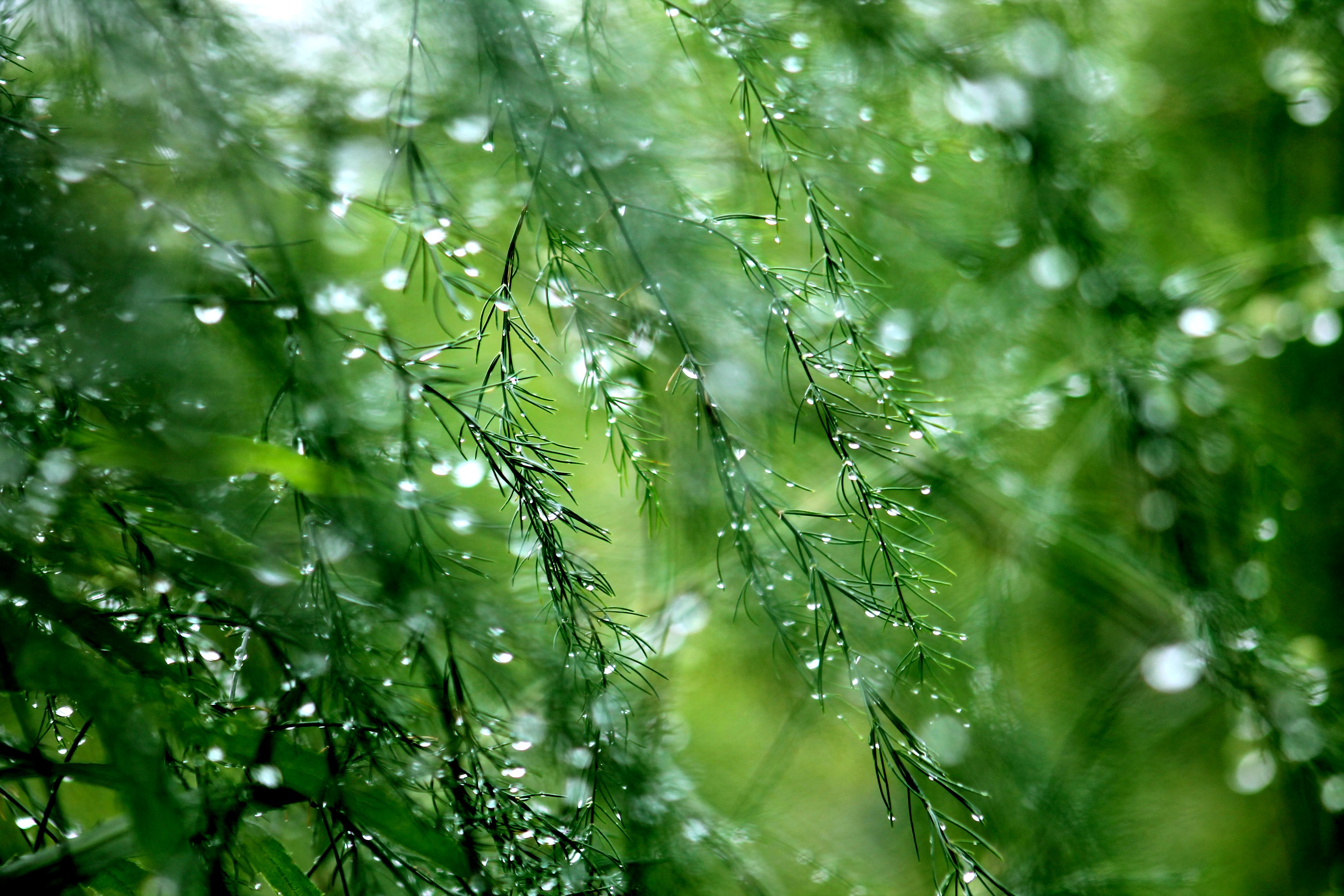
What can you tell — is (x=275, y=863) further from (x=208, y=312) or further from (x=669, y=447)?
(x=669, y=447)

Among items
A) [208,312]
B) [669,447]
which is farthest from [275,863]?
[669,447]

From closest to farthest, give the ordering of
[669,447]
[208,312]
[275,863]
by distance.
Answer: [275,863]
[208,312]
[669,447]

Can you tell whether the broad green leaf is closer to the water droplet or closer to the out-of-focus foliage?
the out-of-focus foliage

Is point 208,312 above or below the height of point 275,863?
above

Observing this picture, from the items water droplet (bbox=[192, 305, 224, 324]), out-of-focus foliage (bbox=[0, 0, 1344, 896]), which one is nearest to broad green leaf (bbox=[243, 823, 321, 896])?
out-of-focus foliage (bbox=[0, 0, 1344, 896])

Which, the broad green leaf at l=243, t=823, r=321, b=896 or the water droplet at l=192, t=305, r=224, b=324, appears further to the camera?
the water droplet at l=192, t=305, r=224, b=324

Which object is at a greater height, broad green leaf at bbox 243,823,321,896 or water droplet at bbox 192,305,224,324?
water droplet at bbox 192,305,224,324

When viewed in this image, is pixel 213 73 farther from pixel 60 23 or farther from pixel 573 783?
pixel 573 783

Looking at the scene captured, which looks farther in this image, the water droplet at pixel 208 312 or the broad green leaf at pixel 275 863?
the water droplet at pixel 208 312

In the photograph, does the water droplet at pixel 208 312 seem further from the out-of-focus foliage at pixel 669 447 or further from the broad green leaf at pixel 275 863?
the broad green leaf at pixel 275 863

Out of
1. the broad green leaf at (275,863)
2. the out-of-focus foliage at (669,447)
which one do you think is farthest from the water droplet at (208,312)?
the broad green leaf at (275,863)
